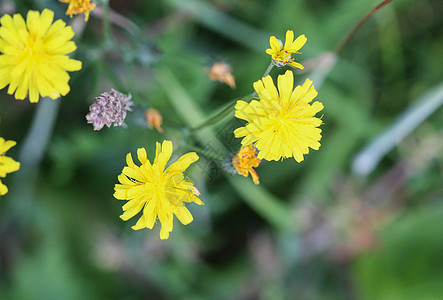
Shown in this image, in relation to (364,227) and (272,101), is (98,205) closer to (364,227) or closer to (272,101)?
(272,101)

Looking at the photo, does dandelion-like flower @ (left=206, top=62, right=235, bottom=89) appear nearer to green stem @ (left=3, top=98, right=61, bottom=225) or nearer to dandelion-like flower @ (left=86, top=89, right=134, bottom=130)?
dandelion-like flower @ (left=86, top=89, right=134, bottom=130)

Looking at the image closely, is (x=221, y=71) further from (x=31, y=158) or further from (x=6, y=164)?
(x=31, y=158)

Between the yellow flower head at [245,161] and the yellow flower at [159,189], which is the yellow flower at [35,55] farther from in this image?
the yellow flower head at [245,161]

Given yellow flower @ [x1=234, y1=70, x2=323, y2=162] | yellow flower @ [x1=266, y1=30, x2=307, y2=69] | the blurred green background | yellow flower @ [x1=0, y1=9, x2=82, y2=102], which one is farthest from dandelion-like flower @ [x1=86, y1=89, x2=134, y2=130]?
the blurred green background

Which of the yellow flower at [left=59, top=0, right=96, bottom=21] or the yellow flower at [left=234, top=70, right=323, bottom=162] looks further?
the yellow flower at [left=59, top=0, right=96, bottom=21]

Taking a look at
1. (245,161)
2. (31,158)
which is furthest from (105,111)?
(31,158)

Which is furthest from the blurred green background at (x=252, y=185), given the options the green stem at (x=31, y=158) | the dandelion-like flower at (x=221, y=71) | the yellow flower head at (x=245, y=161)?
the yellow flower head at (x=245, y=161)

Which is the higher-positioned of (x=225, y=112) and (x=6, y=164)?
(x=225, y=112)
